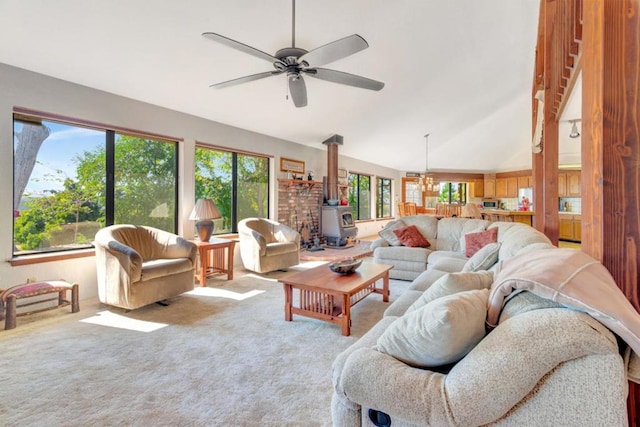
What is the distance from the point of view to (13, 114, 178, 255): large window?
3215 mm

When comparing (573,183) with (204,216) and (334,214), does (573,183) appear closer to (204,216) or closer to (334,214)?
(334,214)

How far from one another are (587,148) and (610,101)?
19 cm

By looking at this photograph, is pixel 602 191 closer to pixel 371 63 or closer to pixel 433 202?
pixel 371 63

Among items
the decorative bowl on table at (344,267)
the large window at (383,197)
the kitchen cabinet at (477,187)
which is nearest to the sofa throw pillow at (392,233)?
the decorative bowl on table at (344,267)

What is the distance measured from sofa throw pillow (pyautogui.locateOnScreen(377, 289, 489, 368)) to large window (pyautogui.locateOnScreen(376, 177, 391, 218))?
9024 mm

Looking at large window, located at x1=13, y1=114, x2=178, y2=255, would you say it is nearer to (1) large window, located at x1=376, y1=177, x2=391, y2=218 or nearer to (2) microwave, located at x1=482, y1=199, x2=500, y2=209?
(1) large window, located at x1=376, y1=177, x2=391, y2=218

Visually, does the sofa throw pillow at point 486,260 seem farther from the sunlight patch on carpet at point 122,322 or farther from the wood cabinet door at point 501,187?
the wood cabinet door at point 501,187

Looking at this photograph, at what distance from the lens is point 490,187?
1113 centimetres

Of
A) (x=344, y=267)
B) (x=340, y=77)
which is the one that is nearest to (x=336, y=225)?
(x=344, y=267)

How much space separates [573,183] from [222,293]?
30.7 feet

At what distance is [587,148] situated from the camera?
46.7 inches

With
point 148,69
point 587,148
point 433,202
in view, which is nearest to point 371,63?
point 148,69

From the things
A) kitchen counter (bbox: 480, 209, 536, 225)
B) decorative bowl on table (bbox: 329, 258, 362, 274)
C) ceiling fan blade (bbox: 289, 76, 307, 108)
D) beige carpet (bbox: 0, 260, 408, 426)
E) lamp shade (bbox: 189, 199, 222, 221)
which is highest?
ceiling fan blade (bbox: 289, 76, 307, 108)

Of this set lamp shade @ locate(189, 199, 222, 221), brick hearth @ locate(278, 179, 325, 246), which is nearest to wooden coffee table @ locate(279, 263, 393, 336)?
lamp shade @ locate(189, 199, 222, 221)
